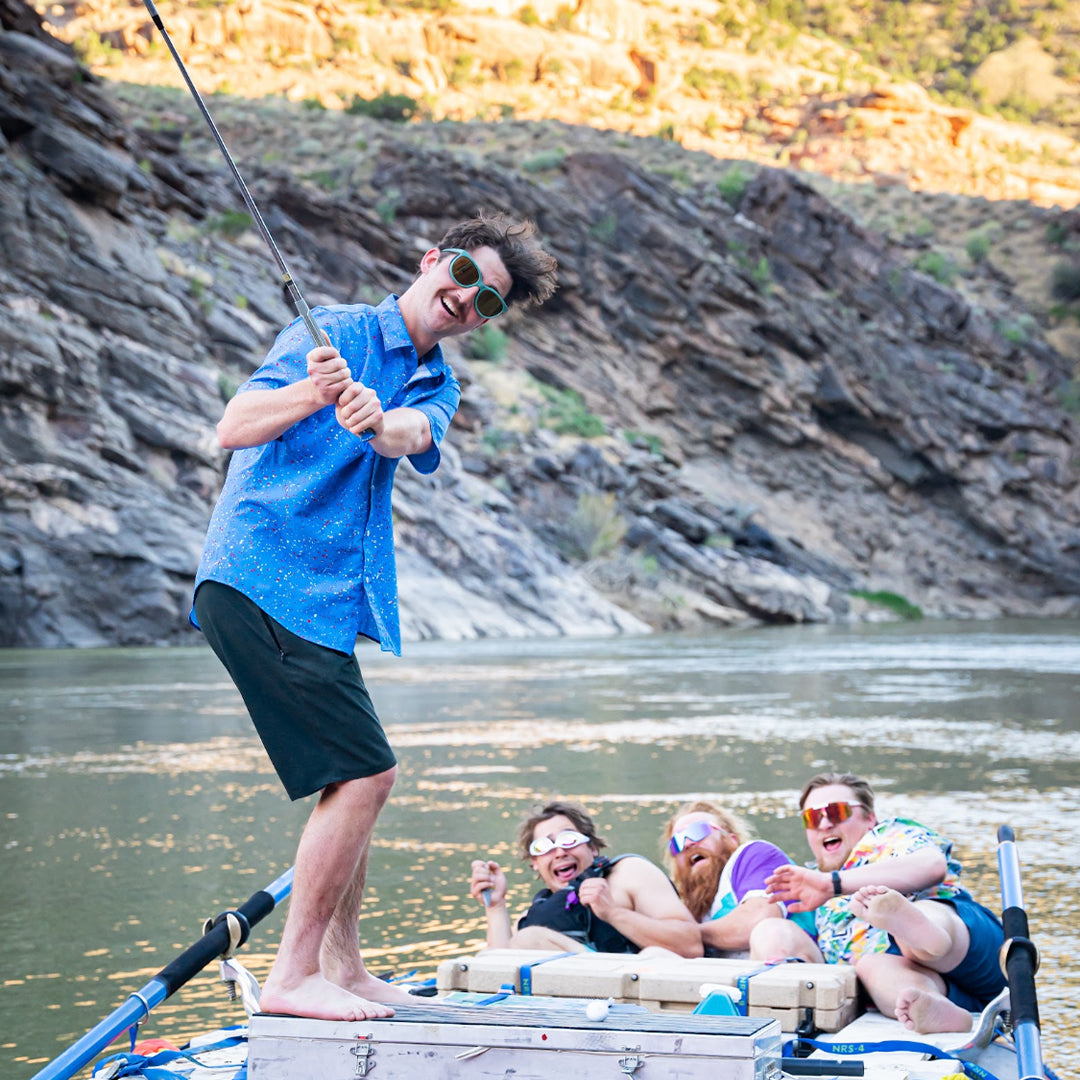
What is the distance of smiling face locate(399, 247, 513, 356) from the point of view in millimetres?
4070

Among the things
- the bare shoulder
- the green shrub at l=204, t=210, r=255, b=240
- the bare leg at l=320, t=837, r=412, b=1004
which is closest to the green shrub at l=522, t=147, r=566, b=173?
the green shrub at l=204, t=210, r=255, b=240

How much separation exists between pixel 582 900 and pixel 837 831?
40.2 inches

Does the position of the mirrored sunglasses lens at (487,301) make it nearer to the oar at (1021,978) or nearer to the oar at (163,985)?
the oar at (163,985)

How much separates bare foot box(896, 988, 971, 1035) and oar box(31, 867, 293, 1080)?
1955 millimetres

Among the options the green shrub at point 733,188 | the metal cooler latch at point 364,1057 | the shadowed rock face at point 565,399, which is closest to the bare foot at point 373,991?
the metal cooler latch at point 364,1057

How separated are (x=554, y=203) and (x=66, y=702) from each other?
4814 cm

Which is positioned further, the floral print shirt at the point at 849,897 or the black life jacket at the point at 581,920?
the black life jacket at the point at 581,920

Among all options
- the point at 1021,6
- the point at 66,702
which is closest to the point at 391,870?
the point at 66,702

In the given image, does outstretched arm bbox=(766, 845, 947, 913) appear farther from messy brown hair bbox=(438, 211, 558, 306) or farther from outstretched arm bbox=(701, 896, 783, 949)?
messy brown hair bbox=(438, 211, 558, 306)

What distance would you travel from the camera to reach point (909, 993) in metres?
4.50

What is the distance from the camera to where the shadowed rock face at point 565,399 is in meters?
31.7

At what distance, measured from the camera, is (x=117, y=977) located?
609 cm

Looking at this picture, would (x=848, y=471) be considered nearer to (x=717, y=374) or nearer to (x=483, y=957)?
(x=717, y=374)

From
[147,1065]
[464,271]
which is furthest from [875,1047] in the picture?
[464,271]
